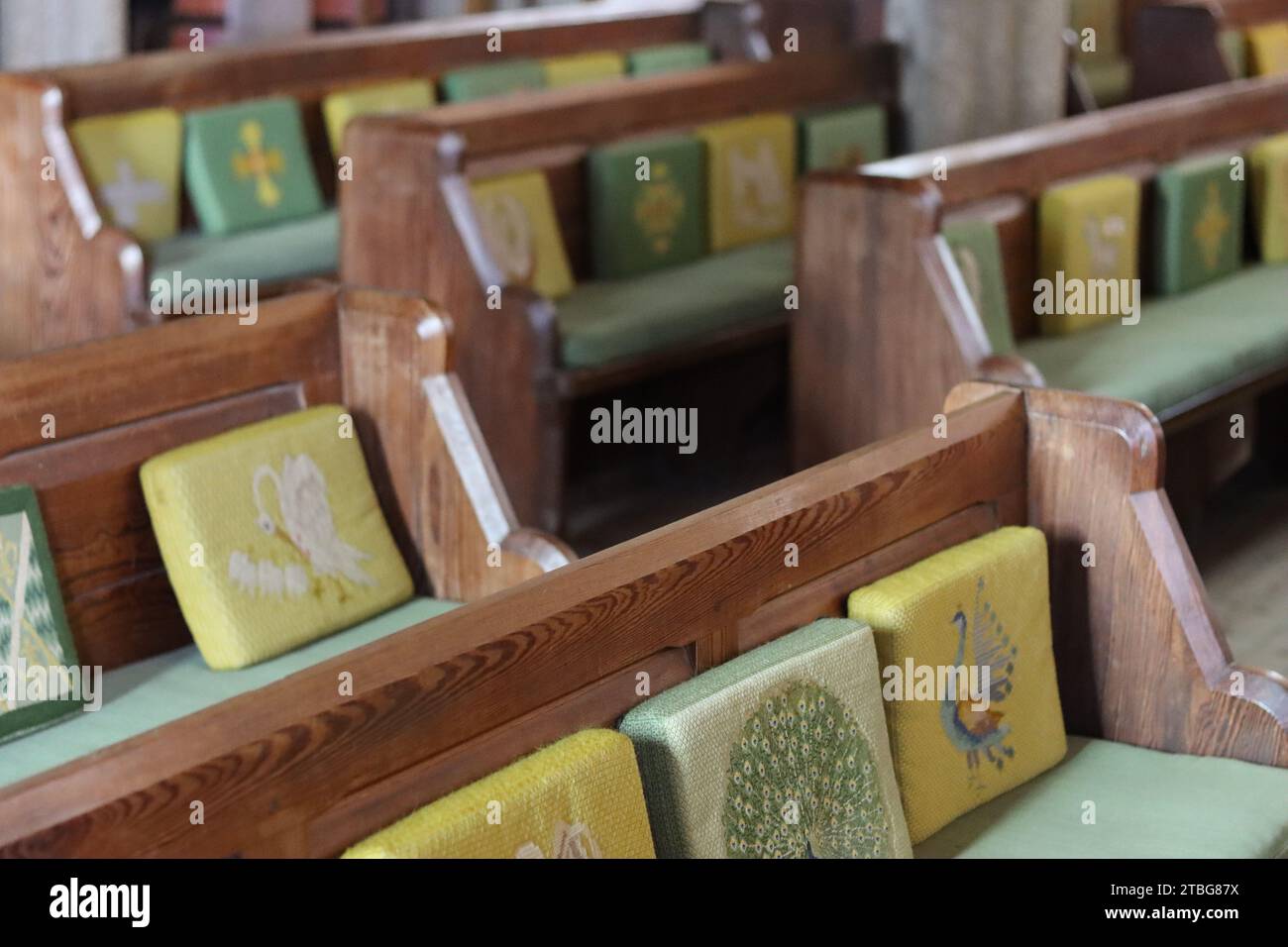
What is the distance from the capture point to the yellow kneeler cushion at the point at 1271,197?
5.16 metres

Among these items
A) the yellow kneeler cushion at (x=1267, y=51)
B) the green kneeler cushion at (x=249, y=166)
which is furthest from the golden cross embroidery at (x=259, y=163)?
the yellow kneeler cushion at (x=1267, y=51)

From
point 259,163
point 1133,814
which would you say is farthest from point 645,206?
point 1133,814

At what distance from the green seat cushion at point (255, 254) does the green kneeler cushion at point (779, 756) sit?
2.53 meters

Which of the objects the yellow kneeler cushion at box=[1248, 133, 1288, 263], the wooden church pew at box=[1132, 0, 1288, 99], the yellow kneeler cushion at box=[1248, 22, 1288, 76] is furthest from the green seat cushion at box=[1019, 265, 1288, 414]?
the yellow kneeler cushion at box=[1248, 22, 1288, 76]

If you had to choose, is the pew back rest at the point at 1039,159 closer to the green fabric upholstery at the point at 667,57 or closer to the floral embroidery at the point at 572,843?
the green fabric upholstery at the point at 667,57

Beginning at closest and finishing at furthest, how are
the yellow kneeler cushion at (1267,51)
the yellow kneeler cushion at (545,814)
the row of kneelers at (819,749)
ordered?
the yellow kneeler cushion at (545,814) → the row of kneelers at (819,749) → the yellow kneeler cushion at (1267,51)

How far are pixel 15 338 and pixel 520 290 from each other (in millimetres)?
1296

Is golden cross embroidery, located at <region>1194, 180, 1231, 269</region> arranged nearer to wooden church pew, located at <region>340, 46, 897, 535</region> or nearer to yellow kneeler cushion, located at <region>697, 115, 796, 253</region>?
yellow kneeler cushion, located at <region>697, 115, 796, 253</region>

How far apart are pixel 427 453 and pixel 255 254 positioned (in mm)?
1764

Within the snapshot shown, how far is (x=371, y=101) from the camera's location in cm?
520

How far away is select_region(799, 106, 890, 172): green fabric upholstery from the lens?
17.7 ft

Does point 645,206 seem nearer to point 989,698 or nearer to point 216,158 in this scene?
point 216,158

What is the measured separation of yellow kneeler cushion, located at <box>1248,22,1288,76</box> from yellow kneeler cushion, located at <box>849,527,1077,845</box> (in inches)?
216

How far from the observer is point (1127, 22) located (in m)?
9.34
